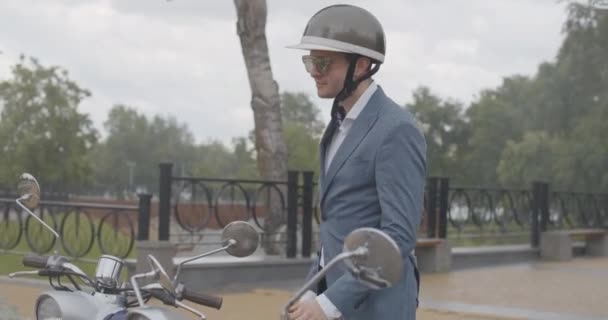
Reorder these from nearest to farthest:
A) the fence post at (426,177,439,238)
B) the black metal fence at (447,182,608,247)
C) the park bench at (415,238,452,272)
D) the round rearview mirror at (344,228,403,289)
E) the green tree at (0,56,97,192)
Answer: the round rearview mirror at (344,228,403,289)
the park bench at (415,238,452,272)
the fence post at (426,177,439,238)
the black metal fence at (447,182,608,247)
the green tree at (0,56,97,192)

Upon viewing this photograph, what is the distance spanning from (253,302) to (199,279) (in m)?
1.17

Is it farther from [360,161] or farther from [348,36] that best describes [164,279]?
[348,36]

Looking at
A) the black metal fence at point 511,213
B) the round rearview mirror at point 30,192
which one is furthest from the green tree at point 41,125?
the round rearview mirror at point 30,192

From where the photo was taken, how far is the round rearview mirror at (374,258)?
2.63m

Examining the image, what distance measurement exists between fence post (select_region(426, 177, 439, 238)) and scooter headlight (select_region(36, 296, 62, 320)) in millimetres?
12574

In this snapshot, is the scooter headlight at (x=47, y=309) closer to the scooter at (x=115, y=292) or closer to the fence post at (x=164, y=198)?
the scooter at (x=115, y=292)

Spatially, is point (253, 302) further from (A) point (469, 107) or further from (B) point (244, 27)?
(A) point (469, 107)

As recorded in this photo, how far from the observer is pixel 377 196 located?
3.31 m

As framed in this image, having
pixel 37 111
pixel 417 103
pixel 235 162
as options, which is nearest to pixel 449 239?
pixel 37 111

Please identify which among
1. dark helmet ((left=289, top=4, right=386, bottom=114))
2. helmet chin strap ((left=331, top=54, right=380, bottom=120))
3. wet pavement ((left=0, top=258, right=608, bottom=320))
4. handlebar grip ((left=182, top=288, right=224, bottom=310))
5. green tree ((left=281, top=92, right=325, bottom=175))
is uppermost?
green tree ((left=281, top=92, right=325, bottom=175))

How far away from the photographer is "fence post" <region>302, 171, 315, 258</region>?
13.7 m

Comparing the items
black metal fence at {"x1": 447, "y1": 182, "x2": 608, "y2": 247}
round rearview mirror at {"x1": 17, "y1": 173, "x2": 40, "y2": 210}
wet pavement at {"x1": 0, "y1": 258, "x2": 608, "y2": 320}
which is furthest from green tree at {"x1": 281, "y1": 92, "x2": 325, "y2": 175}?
round rearview mirror at {"x1": 17, "y1": 173, "x2": 40, "y2": 210}

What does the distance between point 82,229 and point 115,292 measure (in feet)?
36.0

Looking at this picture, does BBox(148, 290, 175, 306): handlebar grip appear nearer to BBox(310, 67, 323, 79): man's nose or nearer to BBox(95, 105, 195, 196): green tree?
BBox(310, 67, 323, 79): man's nose
